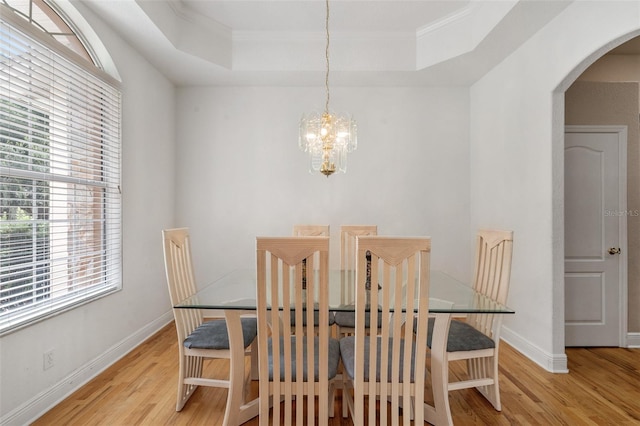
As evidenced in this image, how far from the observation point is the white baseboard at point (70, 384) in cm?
198

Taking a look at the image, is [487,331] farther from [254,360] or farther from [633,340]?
[633,340]

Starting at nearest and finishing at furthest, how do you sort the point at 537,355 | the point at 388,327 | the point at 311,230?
1. the point at 388,327
2. the point at 537,355
3. the point at 311,230

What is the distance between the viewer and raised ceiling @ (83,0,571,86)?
2967 mm

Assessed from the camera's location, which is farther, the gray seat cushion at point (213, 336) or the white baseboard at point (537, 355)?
the white baseboard at point (537, 355)

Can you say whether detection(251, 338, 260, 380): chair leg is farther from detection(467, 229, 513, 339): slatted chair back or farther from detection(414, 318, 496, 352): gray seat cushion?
detection(467, 229, 513, 339): slatted chair back

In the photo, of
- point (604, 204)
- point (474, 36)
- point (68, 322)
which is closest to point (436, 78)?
point (474, 36)

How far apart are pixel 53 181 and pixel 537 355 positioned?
3.87 metres

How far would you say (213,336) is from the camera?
2.14 metres

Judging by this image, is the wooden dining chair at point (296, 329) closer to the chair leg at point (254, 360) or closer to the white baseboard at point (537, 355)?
the chair leg at point (254, 360)

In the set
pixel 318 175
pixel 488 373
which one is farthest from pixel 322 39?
pixel 488 373

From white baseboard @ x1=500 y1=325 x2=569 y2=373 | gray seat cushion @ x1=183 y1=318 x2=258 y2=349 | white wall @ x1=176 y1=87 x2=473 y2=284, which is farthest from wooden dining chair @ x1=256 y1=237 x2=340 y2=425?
white wall @ x1=176 y1=87 x2=473 y2=284

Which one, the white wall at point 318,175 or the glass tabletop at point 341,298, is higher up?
the white wall at point 318,175

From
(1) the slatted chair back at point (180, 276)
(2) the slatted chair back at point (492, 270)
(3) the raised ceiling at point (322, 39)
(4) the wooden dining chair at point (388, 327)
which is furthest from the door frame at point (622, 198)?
(1) the slatted chair back at point (180, 276)

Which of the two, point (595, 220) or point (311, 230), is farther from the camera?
point (311, 230)
